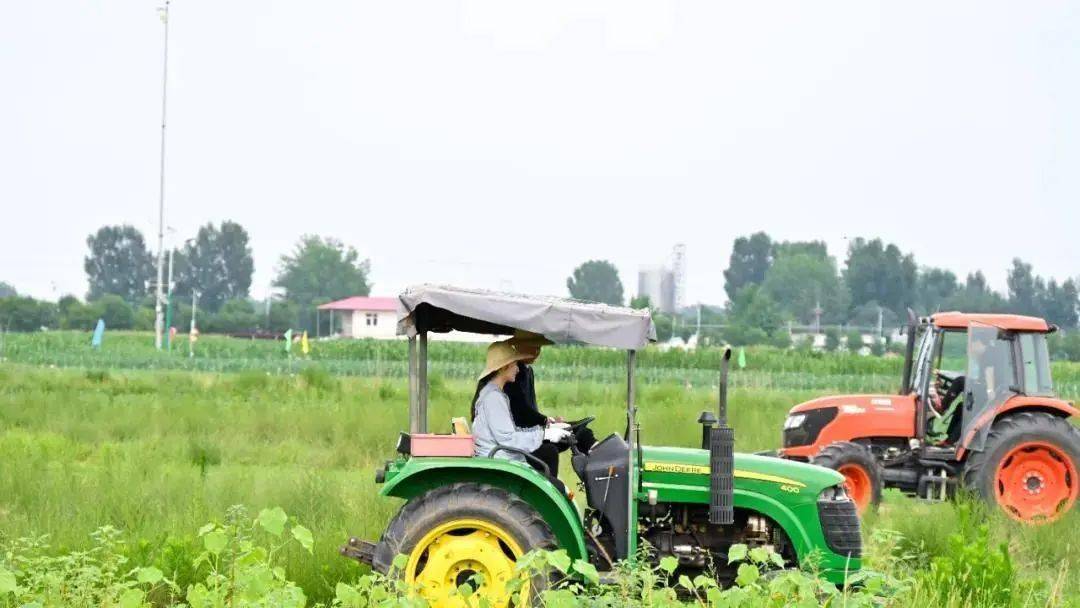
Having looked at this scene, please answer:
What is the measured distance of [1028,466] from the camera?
44.3 ft

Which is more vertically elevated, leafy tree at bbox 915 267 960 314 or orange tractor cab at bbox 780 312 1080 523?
leafy tree at bbox 915 267 960 314

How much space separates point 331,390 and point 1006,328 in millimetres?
16347

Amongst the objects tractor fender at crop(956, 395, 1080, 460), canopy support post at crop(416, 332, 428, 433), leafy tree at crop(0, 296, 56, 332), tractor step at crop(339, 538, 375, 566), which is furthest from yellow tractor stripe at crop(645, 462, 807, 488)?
leafy tree at crop(0, 296, 56, 332)

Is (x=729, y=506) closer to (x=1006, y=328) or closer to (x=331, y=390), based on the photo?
(x=1006, y=328)

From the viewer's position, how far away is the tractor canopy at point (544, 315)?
7.48 metres

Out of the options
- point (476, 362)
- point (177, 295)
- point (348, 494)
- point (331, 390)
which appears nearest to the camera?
point (348, 494)

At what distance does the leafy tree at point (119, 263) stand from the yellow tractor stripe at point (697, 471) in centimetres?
11888

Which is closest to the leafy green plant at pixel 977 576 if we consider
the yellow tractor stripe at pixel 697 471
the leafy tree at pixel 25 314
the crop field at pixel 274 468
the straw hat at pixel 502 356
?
the crop field at pixel 274 468

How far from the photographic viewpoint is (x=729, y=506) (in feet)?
26.0

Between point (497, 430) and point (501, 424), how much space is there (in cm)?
4

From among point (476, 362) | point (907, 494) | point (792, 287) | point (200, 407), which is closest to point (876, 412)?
point (907, 494)

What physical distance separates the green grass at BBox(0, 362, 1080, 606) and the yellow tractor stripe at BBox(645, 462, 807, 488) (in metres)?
0.69

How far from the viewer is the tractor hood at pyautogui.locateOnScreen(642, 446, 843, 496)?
26.8 feet

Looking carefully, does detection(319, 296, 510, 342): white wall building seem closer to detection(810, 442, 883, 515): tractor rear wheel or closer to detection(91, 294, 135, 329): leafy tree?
detection(91, 294, 135, 329): leafy tree
